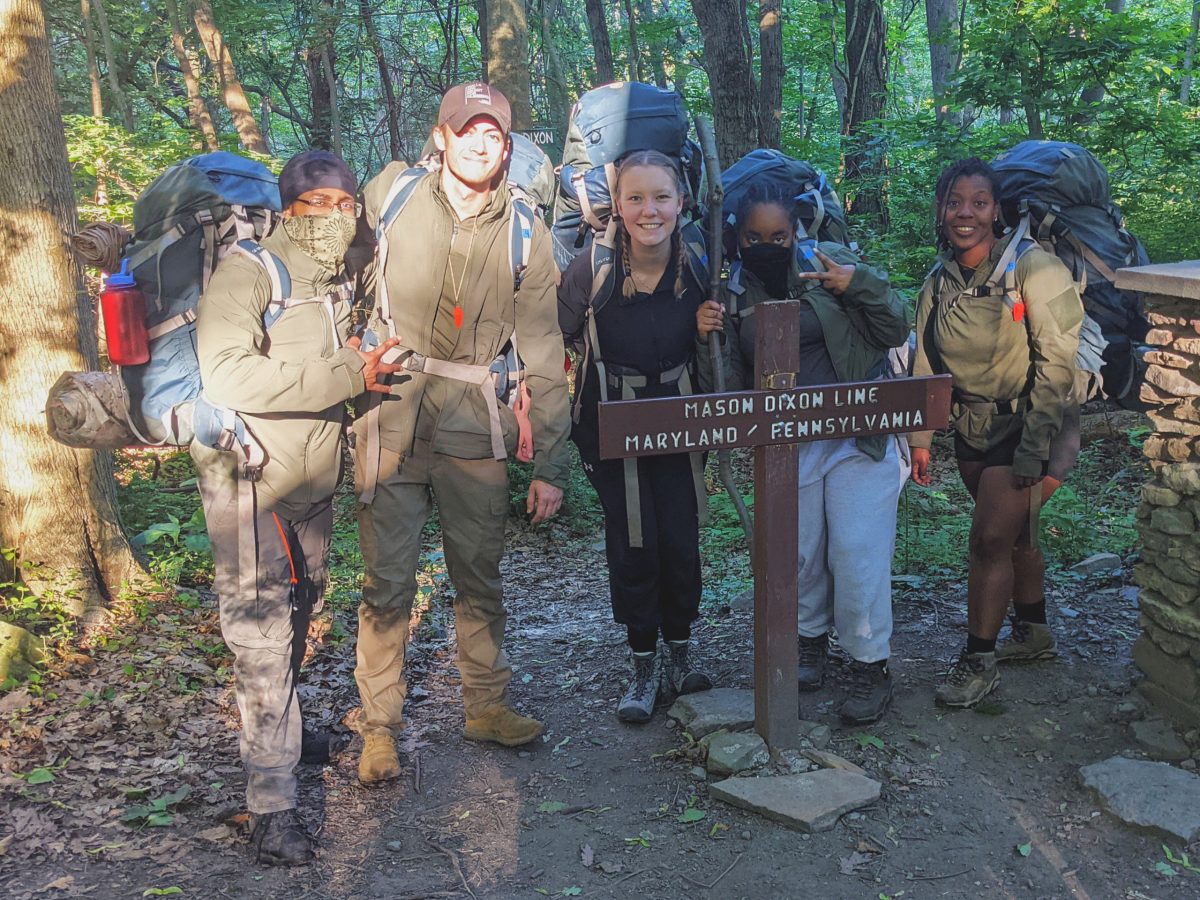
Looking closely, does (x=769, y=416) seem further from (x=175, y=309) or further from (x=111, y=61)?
(x=111, y=61)

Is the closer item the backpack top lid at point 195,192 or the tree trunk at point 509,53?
the backpack top lid at point 195,192

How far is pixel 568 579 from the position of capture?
24.4 ft

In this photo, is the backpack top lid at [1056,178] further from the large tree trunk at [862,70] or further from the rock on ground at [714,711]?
the large tree trunk at [862,70]

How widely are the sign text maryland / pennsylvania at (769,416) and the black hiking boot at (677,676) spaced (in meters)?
1.42

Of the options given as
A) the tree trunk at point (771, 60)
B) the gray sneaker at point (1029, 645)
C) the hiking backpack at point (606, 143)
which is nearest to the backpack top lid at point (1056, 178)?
the hiking backpack at point (606, 143)

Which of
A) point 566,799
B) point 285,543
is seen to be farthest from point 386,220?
point 566,799

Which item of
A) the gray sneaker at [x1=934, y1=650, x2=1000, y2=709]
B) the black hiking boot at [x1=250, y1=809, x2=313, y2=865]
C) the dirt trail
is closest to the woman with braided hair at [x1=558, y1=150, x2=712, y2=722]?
the dirt trail

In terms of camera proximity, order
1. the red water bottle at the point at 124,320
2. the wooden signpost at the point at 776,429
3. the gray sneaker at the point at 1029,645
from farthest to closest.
Answer: 1. the gray sneaker at the point at 1029,645
2. the wooden signpost at the point at 776,429
3. the red water bottle at the point at 124,320

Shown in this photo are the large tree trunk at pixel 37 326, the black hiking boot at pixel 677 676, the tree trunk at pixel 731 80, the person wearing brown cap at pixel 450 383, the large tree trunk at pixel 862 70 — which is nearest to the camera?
the person wearing brown cap at pixel 450 383

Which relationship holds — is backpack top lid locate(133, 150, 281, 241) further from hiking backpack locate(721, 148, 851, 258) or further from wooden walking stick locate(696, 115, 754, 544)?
hiking backpack locate(721, 148, 851, 258)

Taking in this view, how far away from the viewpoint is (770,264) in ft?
14.1

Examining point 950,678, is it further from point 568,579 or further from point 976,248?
point 568,579

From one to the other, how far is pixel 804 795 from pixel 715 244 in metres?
2.29

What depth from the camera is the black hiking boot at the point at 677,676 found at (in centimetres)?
487
